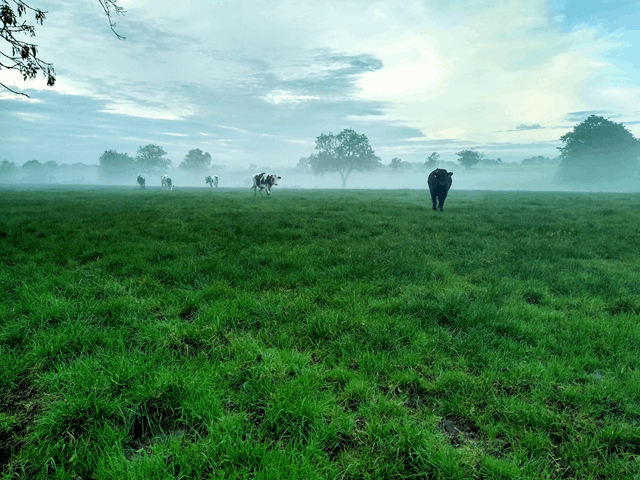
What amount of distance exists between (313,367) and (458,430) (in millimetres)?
1501

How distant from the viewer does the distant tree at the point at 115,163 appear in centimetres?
13586

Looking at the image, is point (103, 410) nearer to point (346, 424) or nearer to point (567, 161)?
point (346, 424)

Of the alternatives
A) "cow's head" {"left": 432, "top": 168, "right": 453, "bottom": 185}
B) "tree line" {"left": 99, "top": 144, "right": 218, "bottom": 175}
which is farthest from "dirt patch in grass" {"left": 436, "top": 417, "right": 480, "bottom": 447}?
"tree line" {"left": 99, "top": 144, "right": 218, "bottom": 175}

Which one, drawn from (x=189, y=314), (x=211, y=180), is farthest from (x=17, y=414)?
(x=211, y=180)

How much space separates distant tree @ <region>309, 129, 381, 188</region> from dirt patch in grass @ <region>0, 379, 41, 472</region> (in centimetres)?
9265

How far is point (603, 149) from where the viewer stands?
87000 millimetres

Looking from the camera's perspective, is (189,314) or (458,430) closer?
(458,430)

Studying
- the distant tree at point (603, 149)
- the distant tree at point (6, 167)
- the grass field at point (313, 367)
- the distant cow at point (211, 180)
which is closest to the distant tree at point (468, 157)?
the distant tree at point (603, 149)

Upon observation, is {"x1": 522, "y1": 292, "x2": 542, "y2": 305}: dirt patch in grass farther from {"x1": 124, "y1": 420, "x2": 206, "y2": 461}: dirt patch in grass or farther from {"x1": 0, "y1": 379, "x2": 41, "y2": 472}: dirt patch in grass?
{"x1": 0, "y1": 379, "x2": 41, "y2": 472}: dirt patch in grass

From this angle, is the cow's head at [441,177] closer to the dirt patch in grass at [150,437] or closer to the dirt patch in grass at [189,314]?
the dirt patch in grass at [189,314]

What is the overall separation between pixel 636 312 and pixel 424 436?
4957 millimetres

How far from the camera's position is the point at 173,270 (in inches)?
254

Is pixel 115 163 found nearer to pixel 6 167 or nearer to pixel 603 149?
pixel 6 167

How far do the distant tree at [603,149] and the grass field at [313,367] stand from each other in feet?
352
